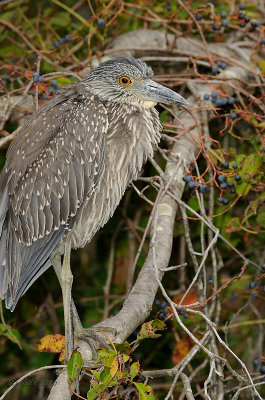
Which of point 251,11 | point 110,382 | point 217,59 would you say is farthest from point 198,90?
point 110,382

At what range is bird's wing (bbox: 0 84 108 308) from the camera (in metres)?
2.99

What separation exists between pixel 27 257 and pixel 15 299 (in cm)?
21

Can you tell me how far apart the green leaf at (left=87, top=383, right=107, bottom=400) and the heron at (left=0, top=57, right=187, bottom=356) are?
27.8 inches

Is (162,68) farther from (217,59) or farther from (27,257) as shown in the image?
(27,257)

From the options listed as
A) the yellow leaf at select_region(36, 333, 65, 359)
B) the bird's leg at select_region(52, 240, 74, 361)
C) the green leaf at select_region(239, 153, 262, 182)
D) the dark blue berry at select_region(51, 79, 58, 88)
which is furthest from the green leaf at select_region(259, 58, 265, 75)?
the yellow leaf at select_region(36, 333, 65, 359)

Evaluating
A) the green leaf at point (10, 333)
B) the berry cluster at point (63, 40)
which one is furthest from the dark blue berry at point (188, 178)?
the berry cluster at point (63, 40)

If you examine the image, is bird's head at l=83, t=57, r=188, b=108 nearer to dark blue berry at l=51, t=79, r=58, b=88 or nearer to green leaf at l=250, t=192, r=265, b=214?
dark blue berry at l=51, t=79, r=58, b=88

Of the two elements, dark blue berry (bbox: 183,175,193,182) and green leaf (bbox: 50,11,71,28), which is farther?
green leaf (bbox: 50,11,71,28)

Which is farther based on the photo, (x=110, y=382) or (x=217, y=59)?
(x=217, y=59)

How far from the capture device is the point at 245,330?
13.8 feet

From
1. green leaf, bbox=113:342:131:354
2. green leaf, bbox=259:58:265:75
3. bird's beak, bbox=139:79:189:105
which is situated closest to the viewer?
green leaf, bbox=113:342:131:354

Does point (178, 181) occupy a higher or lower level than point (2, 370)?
higher

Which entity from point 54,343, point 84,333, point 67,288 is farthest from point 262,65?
point 54,343

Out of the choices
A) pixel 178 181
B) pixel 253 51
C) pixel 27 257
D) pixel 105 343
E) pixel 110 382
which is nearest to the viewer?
pixel 110 382
